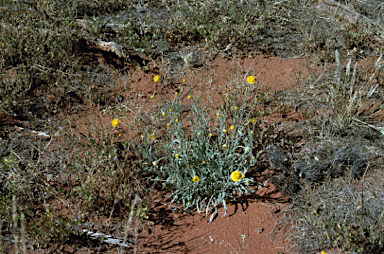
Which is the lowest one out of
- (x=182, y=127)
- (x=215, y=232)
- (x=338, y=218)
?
(x=215, y=232)

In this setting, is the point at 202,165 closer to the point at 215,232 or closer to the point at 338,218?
the point at 215,232

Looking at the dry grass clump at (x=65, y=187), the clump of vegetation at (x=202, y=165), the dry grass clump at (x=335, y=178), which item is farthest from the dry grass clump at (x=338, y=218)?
the dry grass clump at (x=65, y=187)

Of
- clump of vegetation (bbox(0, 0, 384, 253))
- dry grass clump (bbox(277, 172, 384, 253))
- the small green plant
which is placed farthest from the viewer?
the small green plant

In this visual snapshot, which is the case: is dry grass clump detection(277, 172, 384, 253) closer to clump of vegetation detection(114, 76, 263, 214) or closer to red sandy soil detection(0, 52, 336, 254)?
red sandy soil detection(0, 52, 336, 254)

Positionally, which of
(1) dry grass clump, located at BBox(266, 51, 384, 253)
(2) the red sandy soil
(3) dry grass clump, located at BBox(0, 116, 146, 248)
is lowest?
(2) the red sandy soil

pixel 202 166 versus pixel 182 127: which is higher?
pixel 182 127

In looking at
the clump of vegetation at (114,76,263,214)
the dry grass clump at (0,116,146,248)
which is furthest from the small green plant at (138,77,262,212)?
the dry grass clump at (0,116,146,248)

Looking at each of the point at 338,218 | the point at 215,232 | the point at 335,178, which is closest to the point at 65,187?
the point at 215,232

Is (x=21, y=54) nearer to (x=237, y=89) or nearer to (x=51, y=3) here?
(x=51, y=3)

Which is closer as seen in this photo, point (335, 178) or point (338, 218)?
point (338, 218)

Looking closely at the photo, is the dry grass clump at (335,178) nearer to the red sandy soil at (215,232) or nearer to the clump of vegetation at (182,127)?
the clump of vegetation at (182,127)

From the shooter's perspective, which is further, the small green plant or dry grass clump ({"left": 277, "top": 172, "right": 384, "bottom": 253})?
the small green plant

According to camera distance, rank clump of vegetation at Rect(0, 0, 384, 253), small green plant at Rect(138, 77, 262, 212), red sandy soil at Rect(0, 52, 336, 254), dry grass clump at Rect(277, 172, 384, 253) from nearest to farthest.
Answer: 1. dry grass clump at Rect(277, 172, 384, 253)
2. red sandy soil at Rect(0, 52, 336, 254)
3. clump of vegetation at Rect(0, 0, 384, 253)
4. small green plant at Rect(138, 77, 262, 212)

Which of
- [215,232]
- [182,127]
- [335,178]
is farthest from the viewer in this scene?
[182,127]
